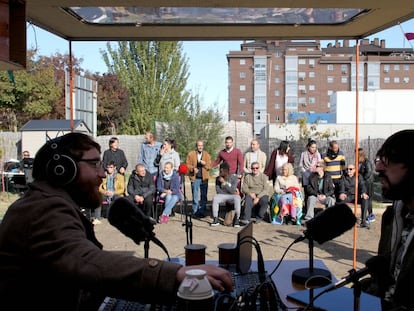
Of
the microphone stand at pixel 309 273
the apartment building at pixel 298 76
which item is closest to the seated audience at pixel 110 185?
the microphone stand at pixel 309 273

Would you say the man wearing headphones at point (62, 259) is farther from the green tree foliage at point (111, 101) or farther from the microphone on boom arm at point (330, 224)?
the green tree foliage at point (111, 101)

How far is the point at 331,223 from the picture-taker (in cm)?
238

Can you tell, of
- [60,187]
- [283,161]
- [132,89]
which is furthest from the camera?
[132,89]

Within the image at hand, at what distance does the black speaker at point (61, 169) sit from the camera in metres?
1.90

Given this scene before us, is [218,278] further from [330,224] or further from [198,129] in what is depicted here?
[198,129]

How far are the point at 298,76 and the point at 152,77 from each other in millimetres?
63346

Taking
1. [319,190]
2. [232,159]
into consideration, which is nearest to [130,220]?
[319,190]

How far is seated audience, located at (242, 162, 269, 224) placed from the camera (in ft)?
35.1

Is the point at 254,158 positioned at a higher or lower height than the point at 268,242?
higher

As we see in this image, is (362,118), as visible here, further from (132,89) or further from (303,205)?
(303,205)

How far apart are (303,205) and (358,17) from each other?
7135 mm

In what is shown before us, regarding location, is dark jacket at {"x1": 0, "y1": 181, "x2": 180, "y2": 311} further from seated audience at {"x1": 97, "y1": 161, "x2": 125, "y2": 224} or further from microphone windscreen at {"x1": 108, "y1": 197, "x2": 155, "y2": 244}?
seated audience at {"x1": 97, "y1": 161, "x2": 125, "y2": 224}

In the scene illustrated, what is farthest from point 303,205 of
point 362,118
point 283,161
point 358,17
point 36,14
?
point 362,118

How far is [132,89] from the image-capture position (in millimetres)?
35469
